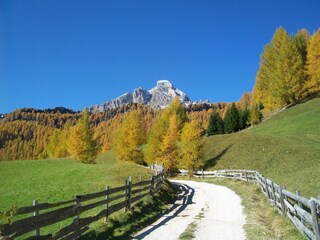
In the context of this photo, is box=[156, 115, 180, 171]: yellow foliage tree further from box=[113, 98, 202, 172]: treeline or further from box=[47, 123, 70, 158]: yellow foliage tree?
box=[47, 123, 70, 158]: yellow foliage tree

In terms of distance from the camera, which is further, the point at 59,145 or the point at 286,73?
the point at 59,145

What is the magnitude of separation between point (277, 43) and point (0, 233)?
84.8 metres

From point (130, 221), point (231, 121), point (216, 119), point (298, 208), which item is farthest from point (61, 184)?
point (216, 119)

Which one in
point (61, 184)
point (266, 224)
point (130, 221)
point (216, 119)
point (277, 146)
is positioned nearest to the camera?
point (266, 224)

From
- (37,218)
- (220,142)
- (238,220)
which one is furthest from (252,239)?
(220,142)

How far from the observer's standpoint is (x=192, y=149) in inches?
2217

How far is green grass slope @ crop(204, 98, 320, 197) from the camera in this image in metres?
45.3

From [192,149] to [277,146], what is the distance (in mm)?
13199

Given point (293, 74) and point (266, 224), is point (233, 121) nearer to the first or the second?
point (293, 74)

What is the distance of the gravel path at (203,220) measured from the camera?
14.2m

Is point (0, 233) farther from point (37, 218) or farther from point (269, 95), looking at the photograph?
point (269, 95)

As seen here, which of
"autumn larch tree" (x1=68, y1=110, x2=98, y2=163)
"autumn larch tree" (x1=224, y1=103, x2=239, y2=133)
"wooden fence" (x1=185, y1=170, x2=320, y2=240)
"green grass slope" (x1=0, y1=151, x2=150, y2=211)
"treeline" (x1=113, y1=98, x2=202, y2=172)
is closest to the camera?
"wooden fence" (x1=185, y1=170, x2=320, y2=240)

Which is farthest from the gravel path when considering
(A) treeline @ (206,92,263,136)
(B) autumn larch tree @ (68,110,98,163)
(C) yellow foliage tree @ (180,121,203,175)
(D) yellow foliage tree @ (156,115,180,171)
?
(A) treeline @ (206,92,263,136)

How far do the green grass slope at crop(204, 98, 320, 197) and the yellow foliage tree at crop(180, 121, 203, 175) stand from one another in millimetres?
2996
